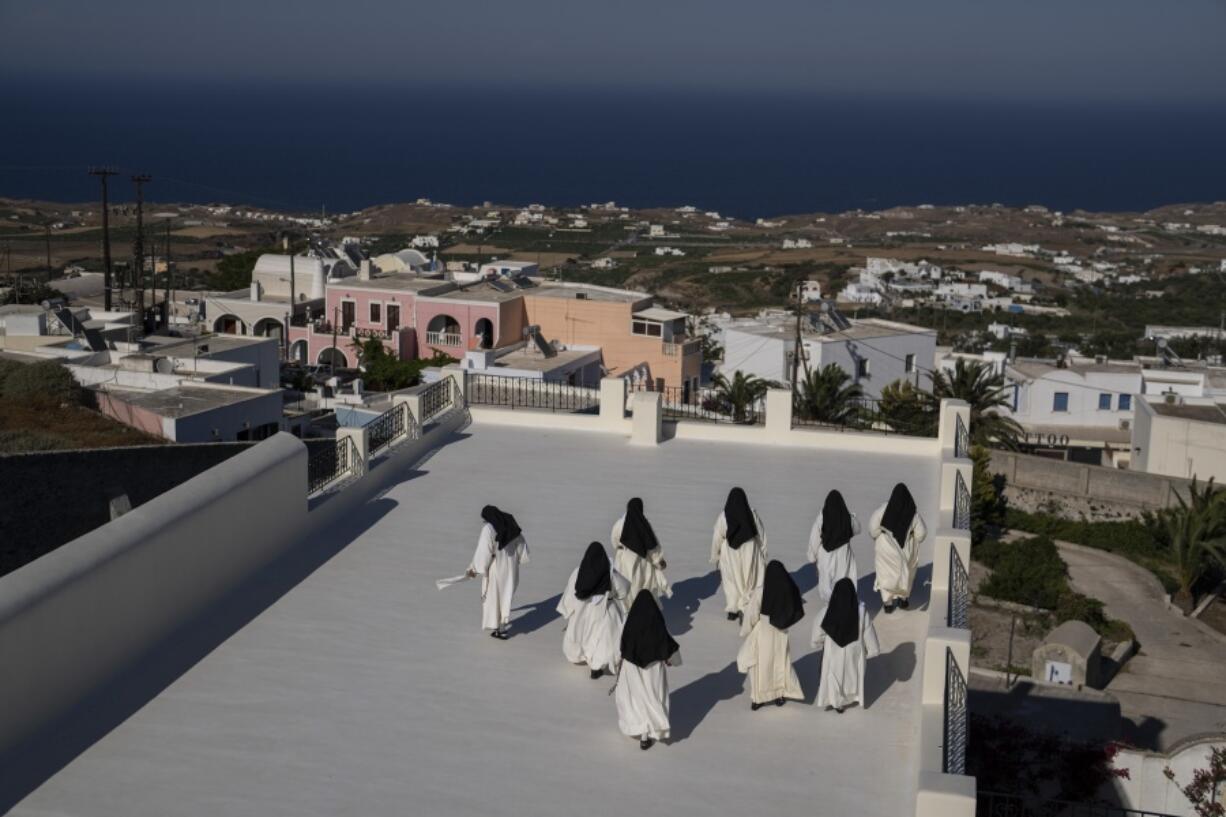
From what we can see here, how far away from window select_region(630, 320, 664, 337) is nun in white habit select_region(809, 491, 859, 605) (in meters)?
32.3

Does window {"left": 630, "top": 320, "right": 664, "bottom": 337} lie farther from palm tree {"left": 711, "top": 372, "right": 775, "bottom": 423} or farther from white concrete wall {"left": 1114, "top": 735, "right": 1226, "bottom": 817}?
white concrete wall {"left": 1114, "top": 735, "right": 1226, "bottom": 817}

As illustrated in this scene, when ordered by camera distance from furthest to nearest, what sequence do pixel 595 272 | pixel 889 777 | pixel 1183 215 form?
1. pixel 1183 215
2. pixel 595 272
3. pixel 889 777

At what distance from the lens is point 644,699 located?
8227 mm

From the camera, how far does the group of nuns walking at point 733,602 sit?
8.26 metres

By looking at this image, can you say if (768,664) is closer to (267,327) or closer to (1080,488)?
(1080,488)

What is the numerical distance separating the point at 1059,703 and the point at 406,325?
28079 mm

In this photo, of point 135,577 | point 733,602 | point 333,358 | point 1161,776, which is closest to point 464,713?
point 135,577

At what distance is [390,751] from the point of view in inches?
320

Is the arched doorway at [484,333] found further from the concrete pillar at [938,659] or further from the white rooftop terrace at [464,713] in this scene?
the concrete pillar at [938,659]

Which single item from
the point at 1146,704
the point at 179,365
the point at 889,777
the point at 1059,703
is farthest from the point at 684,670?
the point at 179,365

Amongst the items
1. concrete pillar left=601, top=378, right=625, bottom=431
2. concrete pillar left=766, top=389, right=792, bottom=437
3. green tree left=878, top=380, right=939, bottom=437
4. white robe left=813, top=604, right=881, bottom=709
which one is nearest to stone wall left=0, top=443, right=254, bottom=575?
concrete pillar left=601, top=378, right=625, bottom=431

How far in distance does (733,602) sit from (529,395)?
47.2ft

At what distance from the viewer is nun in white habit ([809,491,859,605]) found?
416 inches

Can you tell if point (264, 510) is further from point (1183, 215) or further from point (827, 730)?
point (1183, 215)
